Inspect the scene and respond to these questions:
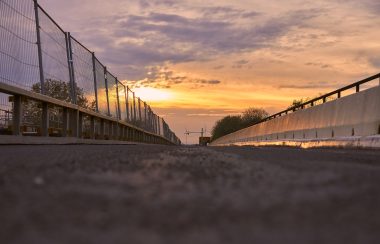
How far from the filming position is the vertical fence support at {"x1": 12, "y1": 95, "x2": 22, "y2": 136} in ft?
43.6

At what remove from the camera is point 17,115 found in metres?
13.4

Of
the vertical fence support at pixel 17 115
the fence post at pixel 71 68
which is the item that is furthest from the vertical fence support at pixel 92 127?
the vertical fence support at pixel 17 115

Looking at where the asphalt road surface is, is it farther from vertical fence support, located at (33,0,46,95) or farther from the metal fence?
vertical fence support, located at (33,0,46,95)

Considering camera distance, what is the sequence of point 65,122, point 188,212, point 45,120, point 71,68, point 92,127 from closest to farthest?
point 188,212 < point 45,120 < point 65,122 < point 71,68 < point 92,127

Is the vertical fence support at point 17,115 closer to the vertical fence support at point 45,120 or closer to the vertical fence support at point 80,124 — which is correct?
the vertical fence support at point 45,120

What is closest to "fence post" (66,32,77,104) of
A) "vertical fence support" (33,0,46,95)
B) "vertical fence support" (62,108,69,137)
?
"vertical fence support" (62,108,69,137)

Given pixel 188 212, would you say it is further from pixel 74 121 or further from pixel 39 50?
pixel 74 121

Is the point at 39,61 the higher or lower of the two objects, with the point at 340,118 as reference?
higher

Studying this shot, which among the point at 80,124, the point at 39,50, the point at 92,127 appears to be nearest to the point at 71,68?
the point at 80,124

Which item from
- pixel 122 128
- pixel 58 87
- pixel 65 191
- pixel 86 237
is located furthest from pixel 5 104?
pixel 122 128

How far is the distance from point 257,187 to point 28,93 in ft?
40.1

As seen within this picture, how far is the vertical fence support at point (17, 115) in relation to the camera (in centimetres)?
1330

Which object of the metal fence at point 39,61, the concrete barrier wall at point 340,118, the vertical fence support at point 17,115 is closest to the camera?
the vertical fence support at point 17,115

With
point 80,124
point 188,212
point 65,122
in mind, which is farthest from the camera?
point 80,124
